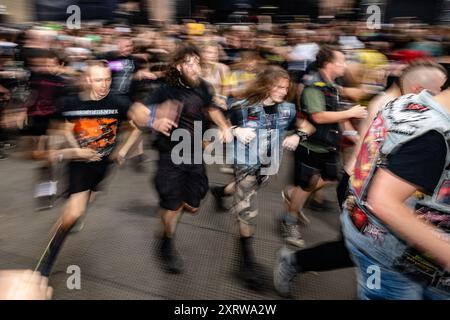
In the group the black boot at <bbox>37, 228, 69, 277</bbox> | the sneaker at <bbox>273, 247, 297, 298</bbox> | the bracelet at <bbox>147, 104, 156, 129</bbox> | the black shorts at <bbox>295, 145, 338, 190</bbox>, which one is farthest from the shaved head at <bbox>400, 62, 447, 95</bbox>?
the black boot at <bbox>37, 228, 69, 277</bbox>

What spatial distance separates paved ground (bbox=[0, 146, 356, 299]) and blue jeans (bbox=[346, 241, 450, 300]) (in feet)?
3.65

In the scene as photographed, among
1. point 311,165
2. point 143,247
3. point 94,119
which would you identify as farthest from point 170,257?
point 311,165

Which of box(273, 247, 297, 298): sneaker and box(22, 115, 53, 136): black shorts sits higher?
box(22, 115, 53, 136): black shorts

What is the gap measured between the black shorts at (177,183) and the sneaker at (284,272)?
76 cm

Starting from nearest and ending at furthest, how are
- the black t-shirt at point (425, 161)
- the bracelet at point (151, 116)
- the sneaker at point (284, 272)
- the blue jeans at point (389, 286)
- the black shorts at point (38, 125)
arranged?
the black t-shirt at point (425, 161), the blue jeans at point (389, 286), the sneaker at point (284, 272), the bracelet at point (151, 116), the black shorts at point (38, 125)

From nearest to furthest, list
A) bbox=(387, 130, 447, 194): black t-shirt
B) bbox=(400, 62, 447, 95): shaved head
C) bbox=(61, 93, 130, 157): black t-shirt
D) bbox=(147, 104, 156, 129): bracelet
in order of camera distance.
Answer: bbox=(387, 130, 447, 194): black t-shirt → bbox=(400, 62, 447, 95): shaved head → bbox=(147, 104, 156, 129): bracelet → bbox=(61, 93, 130, 157): black t-shirt

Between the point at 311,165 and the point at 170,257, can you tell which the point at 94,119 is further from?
the point at 311,165

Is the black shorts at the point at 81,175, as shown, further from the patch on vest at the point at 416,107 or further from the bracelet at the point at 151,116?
the patch on vest at the point at 416,107

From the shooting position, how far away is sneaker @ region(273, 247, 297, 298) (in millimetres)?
2289

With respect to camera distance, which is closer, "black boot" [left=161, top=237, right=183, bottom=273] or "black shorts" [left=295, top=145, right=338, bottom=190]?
"black boot" [left=161, top=237, right=183, bottom=273]

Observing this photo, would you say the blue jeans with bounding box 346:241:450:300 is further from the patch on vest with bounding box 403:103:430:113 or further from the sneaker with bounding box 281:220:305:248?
the sneaker with bounding box 281:220:305:248

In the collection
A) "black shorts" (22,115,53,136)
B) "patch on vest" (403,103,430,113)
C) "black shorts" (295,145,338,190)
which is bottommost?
"black shorts" (295,145,338,190)

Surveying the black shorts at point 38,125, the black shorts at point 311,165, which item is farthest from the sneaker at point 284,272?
the black shorts at point 38,125

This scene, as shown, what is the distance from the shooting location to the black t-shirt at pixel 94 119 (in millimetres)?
2605
